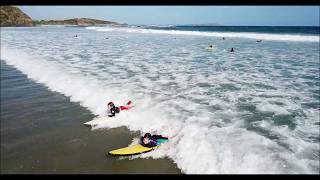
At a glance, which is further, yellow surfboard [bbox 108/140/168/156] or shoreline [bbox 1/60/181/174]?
yellow surfboard [bbox 108/140/168/156]

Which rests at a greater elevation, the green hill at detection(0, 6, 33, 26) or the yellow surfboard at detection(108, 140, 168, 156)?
the green hill at detection(0, 6, 33, 26)

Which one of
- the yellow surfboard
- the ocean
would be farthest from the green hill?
the yellow surfboard

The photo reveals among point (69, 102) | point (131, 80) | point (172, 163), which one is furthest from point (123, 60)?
point (172, 163)

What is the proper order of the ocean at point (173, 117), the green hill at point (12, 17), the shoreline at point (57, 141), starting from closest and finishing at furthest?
the shoreline at point (57, 141)
the ocean at point (173, 117)
the green hill at point (12, 17)

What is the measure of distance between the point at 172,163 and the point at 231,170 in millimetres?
1534

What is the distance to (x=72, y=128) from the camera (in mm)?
10195

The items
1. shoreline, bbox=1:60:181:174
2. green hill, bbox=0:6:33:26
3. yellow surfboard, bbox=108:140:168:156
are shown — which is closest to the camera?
shoreline, bbox=1:60:181:174

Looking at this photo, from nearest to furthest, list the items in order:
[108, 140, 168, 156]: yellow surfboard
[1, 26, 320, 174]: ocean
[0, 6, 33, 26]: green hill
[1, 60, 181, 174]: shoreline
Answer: [1, 60, 181, 174]: shoreline
[1, 26, 320, 174]: ocean
[108, 140, 168, 156]: yellow surfboard
[0, 6, 33, 26]: green hill

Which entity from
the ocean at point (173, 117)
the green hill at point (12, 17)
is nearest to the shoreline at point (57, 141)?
the ocean at point (173, 117)

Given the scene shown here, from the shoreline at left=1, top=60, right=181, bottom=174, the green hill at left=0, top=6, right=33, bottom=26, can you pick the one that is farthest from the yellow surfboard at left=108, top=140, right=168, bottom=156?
the green hill at left=0, top=6, right=33, bottom=26

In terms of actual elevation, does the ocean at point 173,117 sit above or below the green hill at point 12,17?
below

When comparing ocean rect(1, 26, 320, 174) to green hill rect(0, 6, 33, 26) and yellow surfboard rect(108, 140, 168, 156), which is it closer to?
A: yellow surfboard rect(108, 140, 168, 156)

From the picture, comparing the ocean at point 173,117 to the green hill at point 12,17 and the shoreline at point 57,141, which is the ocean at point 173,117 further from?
the green hill at point 12,17

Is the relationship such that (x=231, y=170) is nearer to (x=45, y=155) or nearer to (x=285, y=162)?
(x=285, y=162)
